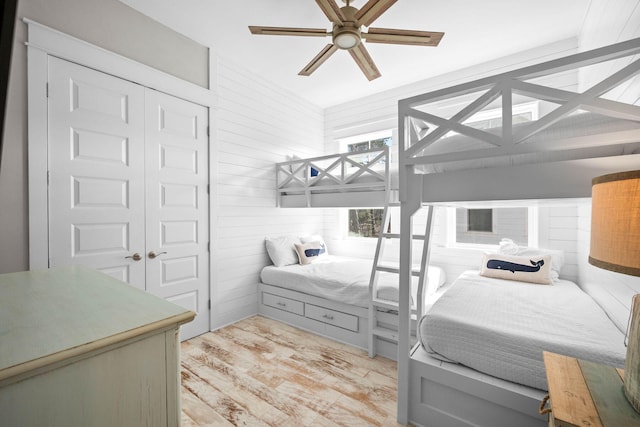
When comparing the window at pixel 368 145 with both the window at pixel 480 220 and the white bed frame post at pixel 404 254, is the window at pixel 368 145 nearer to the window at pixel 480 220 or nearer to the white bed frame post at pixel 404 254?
the window at pixel 480 220

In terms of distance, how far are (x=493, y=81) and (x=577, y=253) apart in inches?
95.0

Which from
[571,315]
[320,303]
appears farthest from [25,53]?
[571,315]

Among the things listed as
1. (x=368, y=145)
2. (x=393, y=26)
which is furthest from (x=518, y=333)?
(x=368, y=145)

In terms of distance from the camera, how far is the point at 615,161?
1124mm

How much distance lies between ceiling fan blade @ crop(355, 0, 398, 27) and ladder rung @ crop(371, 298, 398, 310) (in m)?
2.10

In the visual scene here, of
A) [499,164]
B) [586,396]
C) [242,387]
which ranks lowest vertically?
[242,387]

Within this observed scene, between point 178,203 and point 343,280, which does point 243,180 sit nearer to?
point 178,203

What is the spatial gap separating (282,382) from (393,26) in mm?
3133

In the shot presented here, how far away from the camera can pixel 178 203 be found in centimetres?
268

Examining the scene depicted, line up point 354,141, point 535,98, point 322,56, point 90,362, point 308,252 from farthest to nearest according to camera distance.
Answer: point 354,141 < point 308,252 < point 322,56 < point 535,98 < point 90,362

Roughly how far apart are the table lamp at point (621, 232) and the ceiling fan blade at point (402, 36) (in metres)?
1.61

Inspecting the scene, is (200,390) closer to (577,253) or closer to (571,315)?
(571,315)

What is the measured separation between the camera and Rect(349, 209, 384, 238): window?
165 inches

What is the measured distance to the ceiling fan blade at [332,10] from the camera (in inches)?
67.3
